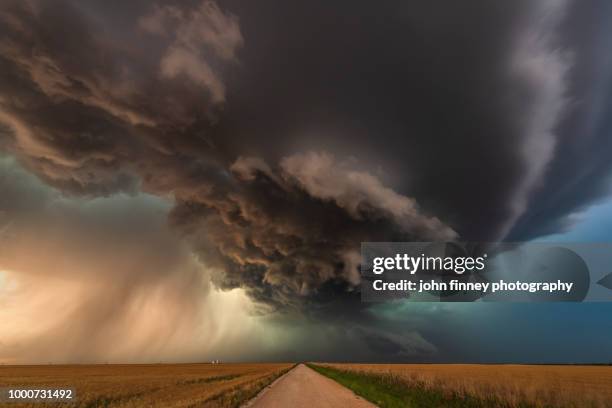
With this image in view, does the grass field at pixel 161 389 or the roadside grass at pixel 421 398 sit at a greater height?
the roadside grass at pixel 421 398

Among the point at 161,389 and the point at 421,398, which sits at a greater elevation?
the point at 421,398

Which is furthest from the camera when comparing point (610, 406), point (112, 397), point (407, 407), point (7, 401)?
point (112, 397)

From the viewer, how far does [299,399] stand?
2606cm

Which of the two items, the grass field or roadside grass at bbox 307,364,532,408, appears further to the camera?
the grass field

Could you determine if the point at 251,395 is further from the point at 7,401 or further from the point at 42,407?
the point at 7,401

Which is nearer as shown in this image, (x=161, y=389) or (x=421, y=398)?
(x=421, y=398)

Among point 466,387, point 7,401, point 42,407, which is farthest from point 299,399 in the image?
point 7,401

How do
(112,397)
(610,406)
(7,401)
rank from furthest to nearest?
(112,397), (7,401), (610,406)

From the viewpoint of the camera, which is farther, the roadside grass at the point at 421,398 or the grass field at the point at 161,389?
the grass field at the point at 161,389

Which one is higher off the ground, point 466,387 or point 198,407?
point 466,387

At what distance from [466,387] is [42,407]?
23.9 meters

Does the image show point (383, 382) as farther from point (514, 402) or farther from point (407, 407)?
point (514, 402)

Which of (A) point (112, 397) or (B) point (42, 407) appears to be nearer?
(B) point (42, 407)

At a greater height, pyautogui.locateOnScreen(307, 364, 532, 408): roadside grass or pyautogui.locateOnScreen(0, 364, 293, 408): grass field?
pyautogui.locateOnScreen(307, 364, 532, 408): roadside grass
